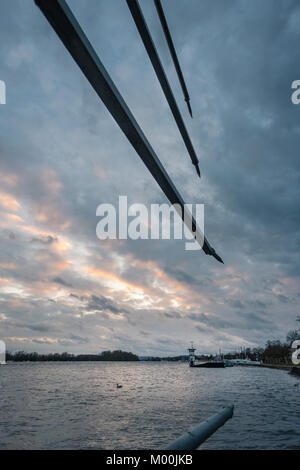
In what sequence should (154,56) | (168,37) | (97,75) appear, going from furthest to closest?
(168,37), (154,56), (97,75)

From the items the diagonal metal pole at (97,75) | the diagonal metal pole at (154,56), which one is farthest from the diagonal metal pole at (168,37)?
the diagonal metal pole at (97,75)

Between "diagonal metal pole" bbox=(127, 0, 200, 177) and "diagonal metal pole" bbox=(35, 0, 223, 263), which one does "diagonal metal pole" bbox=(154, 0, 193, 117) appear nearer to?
"diagonal metal pole" bbox=(127, 0, 200, 177)

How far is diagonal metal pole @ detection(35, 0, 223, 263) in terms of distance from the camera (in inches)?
39.5

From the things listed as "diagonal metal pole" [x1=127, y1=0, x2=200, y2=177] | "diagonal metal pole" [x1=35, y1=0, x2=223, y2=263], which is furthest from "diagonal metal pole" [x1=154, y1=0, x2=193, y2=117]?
"diagonal metal pole" [x1=35, y1=0, x2=223, y2=263]

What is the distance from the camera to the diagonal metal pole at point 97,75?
100 cm

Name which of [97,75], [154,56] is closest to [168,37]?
[154,56]

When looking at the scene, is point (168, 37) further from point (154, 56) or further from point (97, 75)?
point (97, 75)

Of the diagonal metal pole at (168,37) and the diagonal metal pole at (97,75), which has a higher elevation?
the diagonal metal pole at (168,37)

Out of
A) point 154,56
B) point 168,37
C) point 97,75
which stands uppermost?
point 168,37

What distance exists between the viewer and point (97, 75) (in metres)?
1.17

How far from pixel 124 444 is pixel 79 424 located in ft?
27.6

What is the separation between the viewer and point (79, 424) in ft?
80.4

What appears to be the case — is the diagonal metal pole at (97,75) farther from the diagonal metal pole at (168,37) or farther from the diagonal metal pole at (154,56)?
the diagonal metal pole at (168,37)

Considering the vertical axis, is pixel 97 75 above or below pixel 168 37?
below
